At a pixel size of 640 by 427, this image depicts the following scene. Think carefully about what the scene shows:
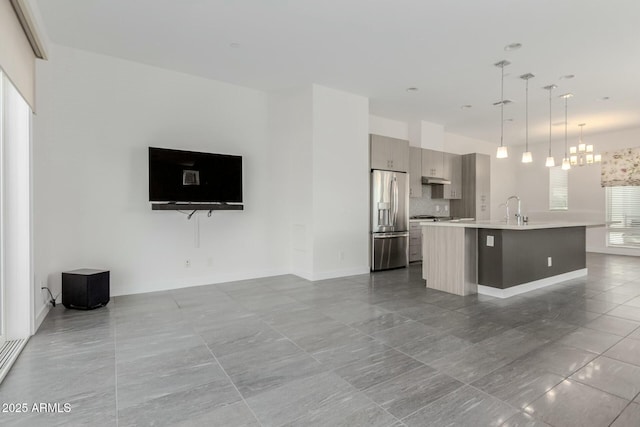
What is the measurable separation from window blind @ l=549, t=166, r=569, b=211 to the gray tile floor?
18.7ft

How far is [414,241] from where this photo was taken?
672 centimetres

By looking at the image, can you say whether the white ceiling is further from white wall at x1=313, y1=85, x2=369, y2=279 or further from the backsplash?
the backsplash

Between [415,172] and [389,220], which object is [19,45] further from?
[415,172]

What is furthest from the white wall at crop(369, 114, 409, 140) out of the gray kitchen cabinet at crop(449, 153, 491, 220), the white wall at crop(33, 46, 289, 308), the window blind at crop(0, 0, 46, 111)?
the window blind at crop(0, 0, 46, 111)

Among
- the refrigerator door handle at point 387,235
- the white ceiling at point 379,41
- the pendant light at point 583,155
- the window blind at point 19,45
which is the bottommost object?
the refrigerator door handle at point 387,235

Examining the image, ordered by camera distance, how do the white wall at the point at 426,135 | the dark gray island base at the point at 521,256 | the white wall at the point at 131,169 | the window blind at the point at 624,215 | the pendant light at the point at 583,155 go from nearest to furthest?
1. the white wall at the point at 131,169
2. the dark gray island base at the point at 521,256
3. the pendant light at the point at 583,155
4. the white wall at the point at 426,135
5. the window blind at the point at 624,215

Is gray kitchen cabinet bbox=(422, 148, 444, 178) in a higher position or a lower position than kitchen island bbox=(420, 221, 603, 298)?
higher

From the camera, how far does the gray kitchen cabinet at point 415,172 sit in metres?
6.75

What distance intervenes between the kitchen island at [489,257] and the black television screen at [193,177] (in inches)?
112

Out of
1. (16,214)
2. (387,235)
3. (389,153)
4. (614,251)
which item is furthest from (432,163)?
(16,214)

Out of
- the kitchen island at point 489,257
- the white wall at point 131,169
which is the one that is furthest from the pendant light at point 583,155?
the white wall at point 131,169

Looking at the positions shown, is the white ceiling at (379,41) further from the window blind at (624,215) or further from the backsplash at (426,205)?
the window blind at (624,215)

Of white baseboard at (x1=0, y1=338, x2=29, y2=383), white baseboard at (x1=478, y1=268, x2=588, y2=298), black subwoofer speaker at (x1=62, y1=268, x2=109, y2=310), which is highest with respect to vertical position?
black subwoofer speaker at (x1=62, y1=268, x2=109, y2=310)

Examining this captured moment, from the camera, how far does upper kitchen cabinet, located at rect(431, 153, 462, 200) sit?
24.6 feet
